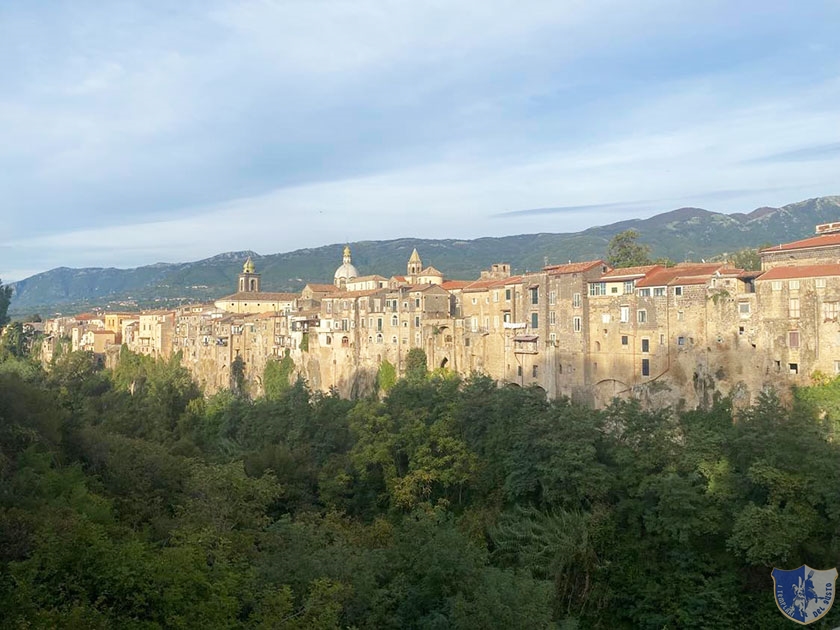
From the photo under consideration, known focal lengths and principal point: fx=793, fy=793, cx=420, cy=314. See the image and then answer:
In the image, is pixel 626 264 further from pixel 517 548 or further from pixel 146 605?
pixel 146 605

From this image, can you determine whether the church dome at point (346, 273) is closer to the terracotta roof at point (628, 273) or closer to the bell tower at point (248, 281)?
the bell tower at point (248, 281)

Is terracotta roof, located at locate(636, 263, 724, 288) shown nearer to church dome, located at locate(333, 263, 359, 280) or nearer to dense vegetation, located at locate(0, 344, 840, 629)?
dense vegetation, located at locate(0, 344, 840, 629)

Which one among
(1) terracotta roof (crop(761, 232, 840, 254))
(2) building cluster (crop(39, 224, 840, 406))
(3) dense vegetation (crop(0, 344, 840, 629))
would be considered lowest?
(3) dense vegetation (crop(0, 344, 840, 629))

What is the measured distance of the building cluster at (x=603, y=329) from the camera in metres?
37.6

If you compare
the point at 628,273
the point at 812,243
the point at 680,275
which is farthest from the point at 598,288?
the point at 812,243

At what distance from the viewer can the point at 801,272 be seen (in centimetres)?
3728

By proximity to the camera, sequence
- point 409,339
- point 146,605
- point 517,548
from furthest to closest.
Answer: point 409,339
point 517,548
point 146,605

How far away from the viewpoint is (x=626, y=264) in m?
60.4

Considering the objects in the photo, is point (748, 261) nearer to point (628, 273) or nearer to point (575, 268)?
point (628, 273)

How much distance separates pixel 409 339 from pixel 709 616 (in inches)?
1320

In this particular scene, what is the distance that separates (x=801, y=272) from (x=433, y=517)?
21.8m

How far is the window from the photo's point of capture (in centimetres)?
4481

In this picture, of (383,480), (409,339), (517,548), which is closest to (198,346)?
(409,339)

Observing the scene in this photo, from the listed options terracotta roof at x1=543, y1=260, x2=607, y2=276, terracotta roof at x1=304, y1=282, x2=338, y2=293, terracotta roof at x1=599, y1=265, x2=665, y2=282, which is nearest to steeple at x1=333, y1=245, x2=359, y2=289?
terracotta roof at x1=304, y1=282, x2=338, y2=293
